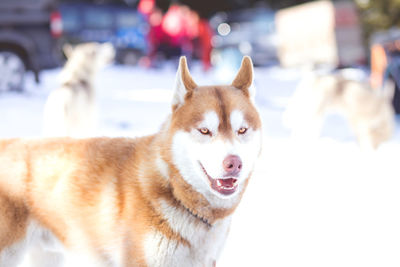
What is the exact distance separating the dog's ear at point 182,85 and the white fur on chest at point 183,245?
519 mm

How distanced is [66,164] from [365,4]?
58.8 feet

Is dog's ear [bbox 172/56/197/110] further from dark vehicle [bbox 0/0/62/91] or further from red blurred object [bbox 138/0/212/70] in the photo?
red blurred object [bbox 138/0/212/70]

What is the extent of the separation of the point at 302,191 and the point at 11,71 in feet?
18.5

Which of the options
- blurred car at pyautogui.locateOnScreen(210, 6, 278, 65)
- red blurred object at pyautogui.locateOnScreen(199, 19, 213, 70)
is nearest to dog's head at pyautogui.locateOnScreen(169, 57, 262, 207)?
blurred car at pyautogui.locateOnScreen(210, 6, 278, 65)

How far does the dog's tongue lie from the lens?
205cm

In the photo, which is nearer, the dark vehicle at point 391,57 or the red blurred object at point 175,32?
the dark vehicle at point 391,57

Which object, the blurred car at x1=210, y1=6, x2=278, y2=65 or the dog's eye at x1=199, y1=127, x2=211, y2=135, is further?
the blurred car at x1=210, y1=6, x2=278, y2=65

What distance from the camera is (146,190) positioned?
2133 mm

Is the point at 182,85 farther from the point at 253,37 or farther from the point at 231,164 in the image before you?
the point at 253,37

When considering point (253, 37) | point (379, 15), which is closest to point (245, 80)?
point (253, 37)

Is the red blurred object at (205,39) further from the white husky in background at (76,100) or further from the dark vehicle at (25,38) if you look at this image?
the white husky in background at (76,100)

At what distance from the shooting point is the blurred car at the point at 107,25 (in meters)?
14.4

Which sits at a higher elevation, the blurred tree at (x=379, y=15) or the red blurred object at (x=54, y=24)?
the blurred tree at (x=379, y=15)

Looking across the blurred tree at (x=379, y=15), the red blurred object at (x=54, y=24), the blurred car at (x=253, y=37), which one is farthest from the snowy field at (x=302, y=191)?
the blurred tree at (x=379, y=15)
